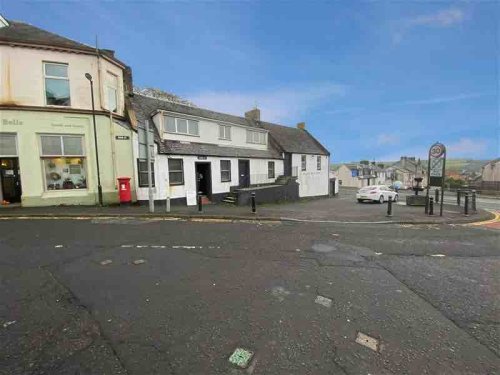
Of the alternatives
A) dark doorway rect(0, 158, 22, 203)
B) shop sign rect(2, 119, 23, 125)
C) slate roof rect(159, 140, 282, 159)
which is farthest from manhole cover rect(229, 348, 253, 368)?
dark doorway rect(0, 158, 22, 203)

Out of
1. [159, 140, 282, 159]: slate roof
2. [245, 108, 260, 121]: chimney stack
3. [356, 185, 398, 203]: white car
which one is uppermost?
[245, 108, 260, 121]: chimney stack

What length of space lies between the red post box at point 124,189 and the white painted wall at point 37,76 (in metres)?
3.98

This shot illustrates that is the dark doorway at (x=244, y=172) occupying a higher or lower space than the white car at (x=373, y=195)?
higher


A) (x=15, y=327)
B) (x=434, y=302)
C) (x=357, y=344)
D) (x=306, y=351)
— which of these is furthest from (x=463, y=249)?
(x=15, y=327)

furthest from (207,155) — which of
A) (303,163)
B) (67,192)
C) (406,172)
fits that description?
(406,172)

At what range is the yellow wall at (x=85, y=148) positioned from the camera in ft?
39.1

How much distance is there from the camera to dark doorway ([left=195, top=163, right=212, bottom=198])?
1803 centimetres

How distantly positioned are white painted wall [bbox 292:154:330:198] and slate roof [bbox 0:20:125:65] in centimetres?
1915

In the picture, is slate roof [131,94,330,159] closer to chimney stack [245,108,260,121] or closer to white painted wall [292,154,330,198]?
chimney stack [245,108,260,121]

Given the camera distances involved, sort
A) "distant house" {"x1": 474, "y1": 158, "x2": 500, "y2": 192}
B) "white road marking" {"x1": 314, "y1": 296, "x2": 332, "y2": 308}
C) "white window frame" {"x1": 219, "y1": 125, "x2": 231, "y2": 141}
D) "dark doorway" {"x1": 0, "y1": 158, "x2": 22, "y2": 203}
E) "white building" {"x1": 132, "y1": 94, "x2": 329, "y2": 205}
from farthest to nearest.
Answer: "distant house" {"x1": 474, "y1": 158, "x2": 500, "y2": 192} < "white window frame" {"x1": 219, "y1": 125, "x2": 231, "y2": 141} < "white building" {"x1": 132, "y1": 94, "x2": 329, "y2": 205} < "dark doorway" {"x1": 0, "y1": 158, "x2": 22, "y2": 203} < "white road marking" {"x1": 314, "y1": 296, "x2": 332, "y2": 308}

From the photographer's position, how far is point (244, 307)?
Result: 3.71 m

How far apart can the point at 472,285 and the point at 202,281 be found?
16.0 ft

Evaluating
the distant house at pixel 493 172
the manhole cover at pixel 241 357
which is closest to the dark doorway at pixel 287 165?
the manhole cover at pixel 241 357

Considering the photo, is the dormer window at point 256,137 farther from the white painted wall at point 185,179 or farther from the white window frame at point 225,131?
the white painted wall at point 185,179
